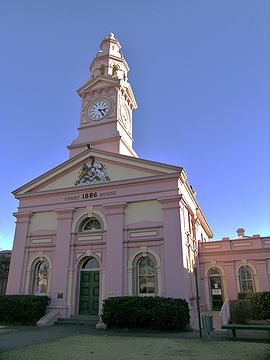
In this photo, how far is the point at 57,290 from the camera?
17453 mm

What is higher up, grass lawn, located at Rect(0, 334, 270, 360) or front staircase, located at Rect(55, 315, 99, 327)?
front staircase, located at Rect(55, 315, 99, 327)

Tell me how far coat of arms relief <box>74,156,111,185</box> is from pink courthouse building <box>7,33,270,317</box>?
0.07 m

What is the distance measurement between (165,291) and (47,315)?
247 inches

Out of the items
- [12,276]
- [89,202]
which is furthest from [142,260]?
[12,276]

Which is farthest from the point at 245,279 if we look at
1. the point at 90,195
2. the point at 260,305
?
the point at 90,195

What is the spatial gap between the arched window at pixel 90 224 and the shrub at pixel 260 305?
9.67 metres

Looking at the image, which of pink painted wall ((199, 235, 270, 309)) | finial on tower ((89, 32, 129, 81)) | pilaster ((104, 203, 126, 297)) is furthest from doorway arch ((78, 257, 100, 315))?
finial on tower ((89, 32, 129, 81))

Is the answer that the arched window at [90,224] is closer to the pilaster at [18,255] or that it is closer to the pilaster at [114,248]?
the pilaster at [114,248]

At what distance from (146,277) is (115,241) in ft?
8.19

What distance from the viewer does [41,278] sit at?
61.4ft

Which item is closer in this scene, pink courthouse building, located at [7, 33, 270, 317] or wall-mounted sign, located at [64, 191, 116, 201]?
pink courthouse building, located at [7, 33, 270, 317]

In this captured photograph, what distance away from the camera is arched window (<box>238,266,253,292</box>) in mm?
19719

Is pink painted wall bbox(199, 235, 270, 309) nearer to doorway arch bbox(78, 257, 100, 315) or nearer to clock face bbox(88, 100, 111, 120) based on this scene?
doorway arch bbox(78, 257, 100, 315)

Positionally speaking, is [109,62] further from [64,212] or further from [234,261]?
[234,261]
